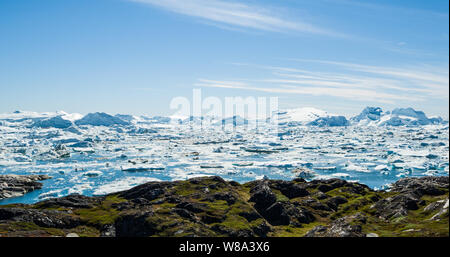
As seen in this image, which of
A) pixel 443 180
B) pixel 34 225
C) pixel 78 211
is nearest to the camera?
pixel 34 225

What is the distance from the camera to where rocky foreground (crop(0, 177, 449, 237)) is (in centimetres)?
2901

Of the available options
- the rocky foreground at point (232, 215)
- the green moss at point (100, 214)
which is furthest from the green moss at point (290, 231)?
the green moss at point (100, 214)

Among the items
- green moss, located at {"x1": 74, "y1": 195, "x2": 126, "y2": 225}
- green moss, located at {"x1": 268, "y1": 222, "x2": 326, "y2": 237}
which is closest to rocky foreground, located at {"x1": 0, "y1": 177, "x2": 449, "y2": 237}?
green moss, located at {"x1": 74, "y1": 195, "x2": 126, "y2": 225}

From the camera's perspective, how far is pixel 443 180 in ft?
193

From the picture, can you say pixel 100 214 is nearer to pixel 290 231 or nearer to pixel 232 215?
pixel 232 215

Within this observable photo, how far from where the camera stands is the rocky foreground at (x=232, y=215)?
29.0 m

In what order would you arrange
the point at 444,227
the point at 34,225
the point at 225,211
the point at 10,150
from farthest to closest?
the point at 10,150, the point at 225,211, the point at 34,225, the point at 444,227

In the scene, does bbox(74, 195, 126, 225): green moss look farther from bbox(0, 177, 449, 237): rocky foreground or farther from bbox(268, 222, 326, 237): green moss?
bbox(268, 222, 326, 237): green moss

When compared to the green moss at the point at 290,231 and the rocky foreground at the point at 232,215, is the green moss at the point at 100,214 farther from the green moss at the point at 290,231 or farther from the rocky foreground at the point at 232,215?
the green moss at the point at 290,231

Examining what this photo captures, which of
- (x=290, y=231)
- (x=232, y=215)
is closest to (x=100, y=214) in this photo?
(x=232, y=215)
